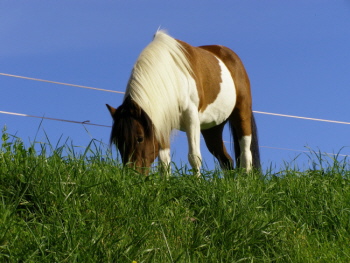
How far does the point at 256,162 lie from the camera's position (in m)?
6.95

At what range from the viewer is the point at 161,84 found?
5387 mm

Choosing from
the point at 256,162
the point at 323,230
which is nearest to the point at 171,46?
the point at 256,162

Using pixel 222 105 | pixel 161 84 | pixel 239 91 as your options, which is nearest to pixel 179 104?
pixel 161 84

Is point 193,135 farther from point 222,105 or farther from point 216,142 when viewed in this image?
point 216,142

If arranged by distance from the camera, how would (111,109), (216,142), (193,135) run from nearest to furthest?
(111,109)
(193,135)
(216,142)

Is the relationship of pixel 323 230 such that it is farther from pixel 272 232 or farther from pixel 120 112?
pixel 120 112

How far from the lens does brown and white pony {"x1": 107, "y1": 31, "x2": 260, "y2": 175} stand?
5.09 meters

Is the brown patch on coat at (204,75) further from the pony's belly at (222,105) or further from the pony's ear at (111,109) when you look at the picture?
the pony's ear at (111,109)

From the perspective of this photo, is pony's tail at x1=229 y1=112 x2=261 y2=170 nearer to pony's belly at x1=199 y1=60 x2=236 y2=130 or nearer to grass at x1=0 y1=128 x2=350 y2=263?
pony's belly at x1=199 y1=60 x2=236 y2=130

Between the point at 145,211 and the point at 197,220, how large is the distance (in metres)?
0.36

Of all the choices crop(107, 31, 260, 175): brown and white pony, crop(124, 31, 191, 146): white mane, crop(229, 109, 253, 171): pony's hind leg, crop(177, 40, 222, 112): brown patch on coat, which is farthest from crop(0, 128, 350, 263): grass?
crop(229, 109, 253, 171): pony's hind leg

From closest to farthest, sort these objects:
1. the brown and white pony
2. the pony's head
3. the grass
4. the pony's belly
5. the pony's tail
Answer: the grass < the pony's head < the brown and white pony < the pony's belly < the pony's tail

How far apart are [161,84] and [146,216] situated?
7.74 feet

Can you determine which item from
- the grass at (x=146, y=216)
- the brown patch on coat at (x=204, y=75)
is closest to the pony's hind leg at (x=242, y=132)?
the brown patch on coat at (x=204, y=75)
